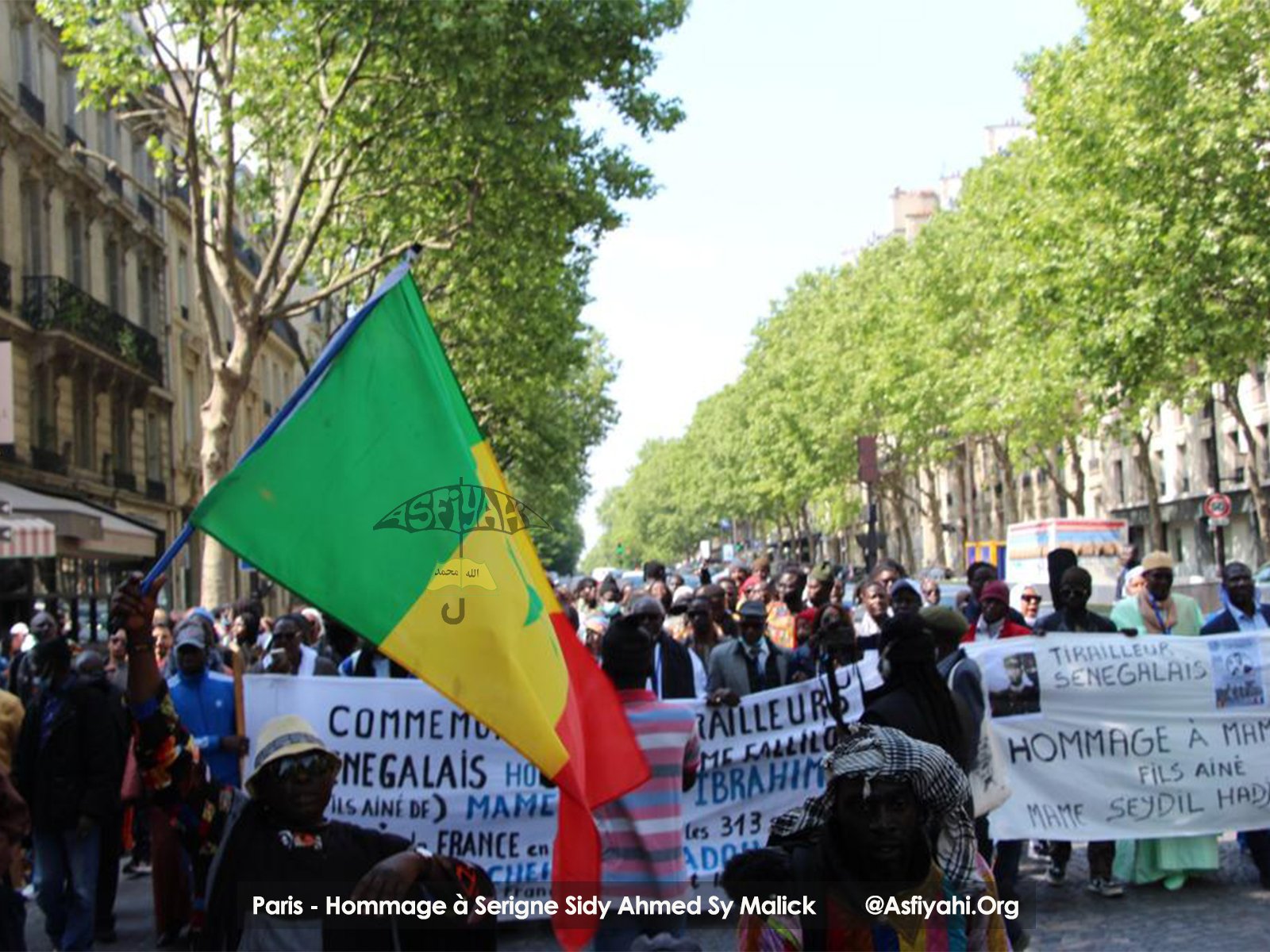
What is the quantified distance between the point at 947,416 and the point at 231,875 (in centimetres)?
5287

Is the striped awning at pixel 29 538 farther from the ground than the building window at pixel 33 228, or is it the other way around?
the building window at pixel 33 228

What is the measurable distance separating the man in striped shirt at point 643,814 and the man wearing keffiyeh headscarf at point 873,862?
215 cm

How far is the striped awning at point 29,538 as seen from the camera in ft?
70.2

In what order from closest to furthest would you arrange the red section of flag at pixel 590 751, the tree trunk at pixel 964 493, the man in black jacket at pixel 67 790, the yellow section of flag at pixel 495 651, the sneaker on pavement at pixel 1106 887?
the yellow section of flag at pixel 495 651
the red section of flag at pixel 590 751
the man in black jacket at pixel 67 790
the sneaker on pavement at pixel 1106 887
the tree trunk at pixel 964 493

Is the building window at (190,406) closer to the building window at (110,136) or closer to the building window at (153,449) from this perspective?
the building window at (153,449)

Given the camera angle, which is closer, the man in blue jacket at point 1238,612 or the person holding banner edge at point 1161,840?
the person holding banner edge at point 1161,840

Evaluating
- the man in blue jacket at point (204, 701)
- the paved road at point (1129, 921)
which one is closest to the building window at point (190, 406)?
the paved road at point (1129, 921)

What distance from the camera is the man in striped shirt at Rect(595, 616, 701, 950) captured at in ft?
19.3

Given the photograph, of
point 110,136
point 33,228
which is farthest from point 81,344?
point 110,136

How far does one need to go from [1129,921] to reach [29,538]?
16.7 m

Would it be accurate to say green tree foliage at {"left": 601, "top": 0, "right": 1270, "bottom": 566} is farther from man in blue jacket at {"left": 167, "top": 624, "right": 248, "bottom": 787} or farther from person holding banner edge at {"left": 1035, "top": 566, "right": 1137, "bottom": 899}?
man in blue jacket at {"left": 167, "top": 624, "right": 248, "bottom": 787}

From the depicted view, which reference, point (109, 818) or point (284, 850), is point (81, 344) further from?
point (284, 850)

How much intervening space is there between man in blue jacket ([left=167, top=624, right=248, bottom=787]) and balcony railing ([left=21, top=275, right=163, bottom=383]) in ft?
76.6
